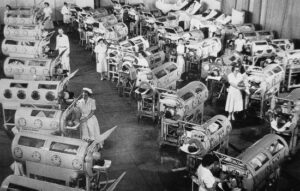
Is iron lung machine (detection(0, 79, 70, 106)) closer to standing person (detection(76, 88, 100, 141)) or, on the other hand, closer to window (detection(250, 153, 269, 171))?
standing person (detection(76, 88, 100, 141))

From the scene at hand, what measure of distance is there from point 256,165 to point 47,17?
54.6 ft

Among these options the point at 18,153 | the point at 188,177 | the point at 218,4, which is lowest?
the point at 188,177

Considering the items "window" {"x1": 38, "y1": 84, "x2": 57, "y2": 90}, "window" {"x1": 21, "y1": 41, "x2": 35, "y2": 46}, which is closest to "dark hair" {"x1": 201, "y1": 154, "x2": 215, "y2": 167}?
"window" {"x1": 38, "y1": 84, "x2": 57, "y2": 90}

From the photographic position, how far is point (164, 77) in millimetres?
13898

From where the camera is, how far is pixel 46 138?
937cm

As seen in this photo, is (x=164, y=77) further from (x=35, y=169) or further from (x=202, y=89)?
(x=35, y=169)

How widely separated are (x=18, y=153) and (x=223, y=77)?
745 centimetres

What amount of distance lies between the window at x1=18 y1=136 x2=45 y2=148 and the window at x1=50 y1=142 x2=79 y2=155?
254 mm

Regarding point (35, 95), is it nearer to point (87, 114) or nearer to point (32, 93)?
point (32, 93)

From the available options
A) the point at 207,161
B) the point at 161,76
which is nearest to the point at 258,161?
the point at 207,161

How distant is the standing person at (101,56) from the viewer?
16.3 metres

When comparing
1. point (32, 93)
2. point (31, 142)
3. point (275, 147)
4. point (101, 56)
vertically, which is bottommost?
point (275, 147)

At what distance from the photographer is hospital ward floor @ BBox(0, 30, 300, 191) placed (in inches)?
406

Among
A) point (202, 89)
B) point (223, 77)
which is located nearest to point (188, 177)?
point (202, 89)
